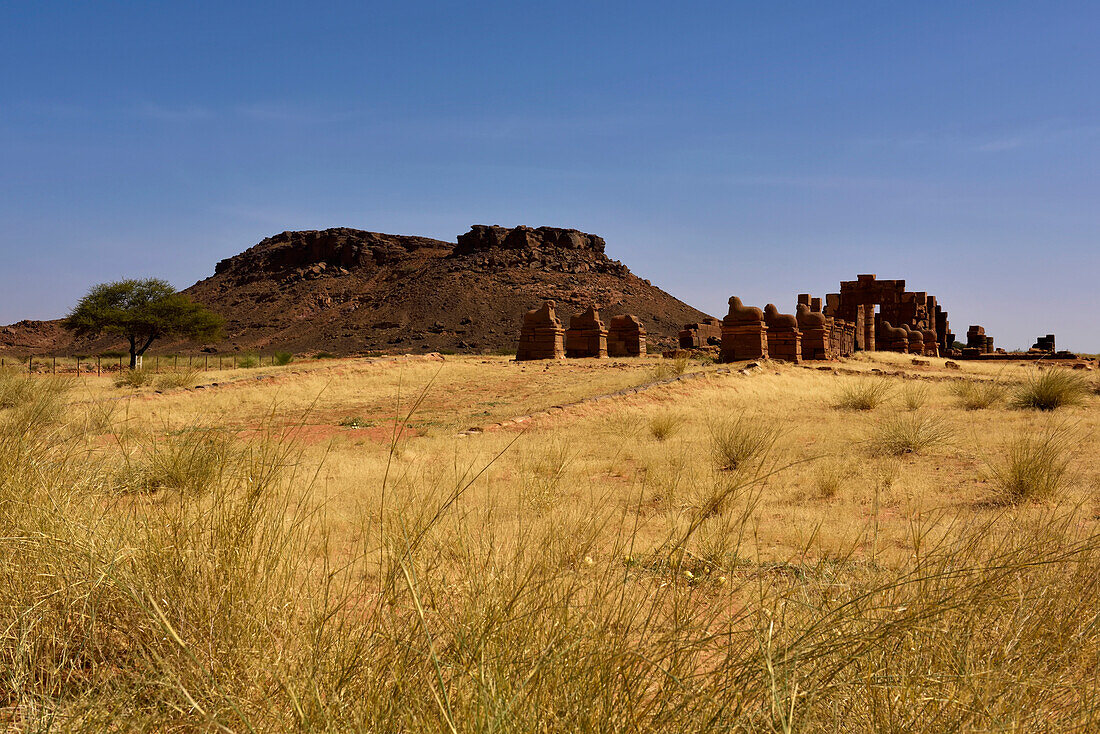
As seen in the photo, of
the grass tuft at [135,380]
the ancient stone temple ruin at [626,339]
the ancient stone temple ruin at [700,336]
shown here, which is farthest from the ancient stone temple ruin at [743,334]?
the grass tuft at [135,380]

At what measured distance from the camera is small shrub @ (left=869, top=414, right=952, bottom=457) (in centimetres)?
790

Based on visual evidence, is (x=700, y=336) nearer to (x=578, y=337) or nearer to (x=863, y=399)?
(x=578, y=337)

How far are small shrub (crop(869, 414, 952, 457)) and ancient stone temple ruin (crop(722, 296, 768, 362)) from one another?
43.4 ft

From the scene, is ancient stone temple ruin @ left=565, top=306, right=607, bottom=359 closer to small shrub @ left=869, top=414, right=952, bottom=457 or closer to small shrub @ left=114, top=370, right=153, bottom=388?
small shrub @ left=114, top=370, right=153, bottom=388

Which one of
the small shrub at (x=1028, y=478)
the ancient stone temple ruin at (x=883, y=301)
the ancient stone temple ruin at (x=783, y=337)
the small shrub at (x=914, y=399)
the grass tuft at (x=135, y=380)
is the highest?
the ancient stone temple ruin at (x=883, y=301)

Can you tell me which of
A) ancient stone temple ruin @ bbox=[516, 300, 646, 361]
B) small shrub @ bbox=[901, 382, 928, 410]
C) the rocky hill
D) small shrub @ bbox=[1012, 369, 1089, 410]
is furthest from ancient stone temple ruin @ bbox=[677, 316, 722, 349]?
the rocky hill

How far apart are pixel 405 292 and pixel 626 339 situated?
2030 inches

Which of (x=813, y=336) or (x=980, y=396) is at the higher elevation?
(x=813, y=336)

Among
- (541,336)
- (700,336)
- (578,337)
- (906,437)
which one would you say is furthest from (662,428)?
(700,336)

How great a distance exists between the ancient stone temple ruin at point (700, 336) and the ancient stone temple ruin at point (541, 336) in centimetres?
768

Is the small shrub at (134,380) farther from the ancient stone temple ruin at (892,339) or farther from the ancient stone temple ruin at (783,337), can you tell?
the ancient stone temple ruin at (892,339)

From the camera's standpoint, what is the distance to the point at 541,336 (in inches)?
1103

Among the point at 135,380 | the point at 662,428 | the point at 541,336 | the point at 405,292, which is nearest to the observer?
the point at 662,428

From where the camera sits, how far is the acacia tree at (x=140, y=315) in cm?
3809
